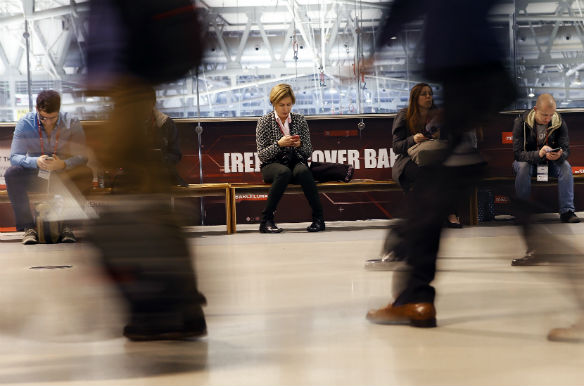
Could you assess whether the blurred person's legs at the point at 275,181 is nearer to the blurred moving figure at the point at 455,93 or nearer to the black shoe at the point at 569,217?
the black shoe at the point at 569,217

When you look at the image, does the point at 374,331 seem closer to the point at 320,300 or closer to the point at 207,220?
the point at 320,300

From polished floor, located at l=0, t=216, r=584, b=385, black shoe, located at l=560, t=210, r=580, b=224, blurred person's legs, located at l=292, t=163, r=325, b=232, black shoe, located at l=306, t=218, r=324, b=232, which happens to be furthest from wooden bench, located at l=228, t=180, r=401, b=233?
polished floor, located at l=0, t=216, r=584, b=385

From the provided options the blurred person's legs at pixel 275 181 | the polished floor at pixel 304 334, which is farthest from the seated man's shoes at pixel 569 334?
the blurred person's legs at pixel 275 181

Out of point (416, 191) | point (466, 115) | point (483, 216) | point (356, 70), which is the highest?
point (356, 70)

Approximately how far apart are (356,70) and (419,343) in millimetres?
726

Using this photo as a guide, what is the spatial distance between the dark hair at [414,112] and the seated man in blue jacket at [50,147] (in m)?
2.23

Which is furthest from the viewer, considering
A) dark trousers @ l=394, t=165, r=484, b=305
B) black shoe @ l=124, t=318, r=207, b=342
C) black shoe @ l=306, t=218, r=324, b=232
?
black shoe @ l=306, t=218, r=324, b=232

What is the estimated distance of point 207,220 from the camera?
630 centimetres

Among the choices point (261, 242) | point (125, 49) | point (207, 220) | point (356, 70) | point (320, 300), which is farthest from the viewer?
point (207, 220)

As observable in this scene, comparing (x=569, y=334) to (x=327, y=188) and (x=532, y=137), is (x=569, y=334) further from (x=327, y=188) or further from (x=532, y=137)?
(x=532, y=137)

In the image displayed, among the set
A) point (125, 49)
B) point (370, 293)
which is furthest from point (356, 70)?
point (370, 293)

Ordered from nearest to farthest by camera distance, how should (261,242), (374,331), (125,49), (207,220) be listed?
(125,49), (374,331), (261,242), (207,220)

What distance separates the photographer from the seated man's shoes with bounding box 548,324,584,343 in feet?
5.01

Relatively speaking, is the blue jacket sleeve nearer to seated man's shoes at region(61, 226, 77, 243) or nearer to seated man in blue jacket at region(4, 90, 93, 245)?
seated man in blue jacket at region(4, 90, 93, 245)
